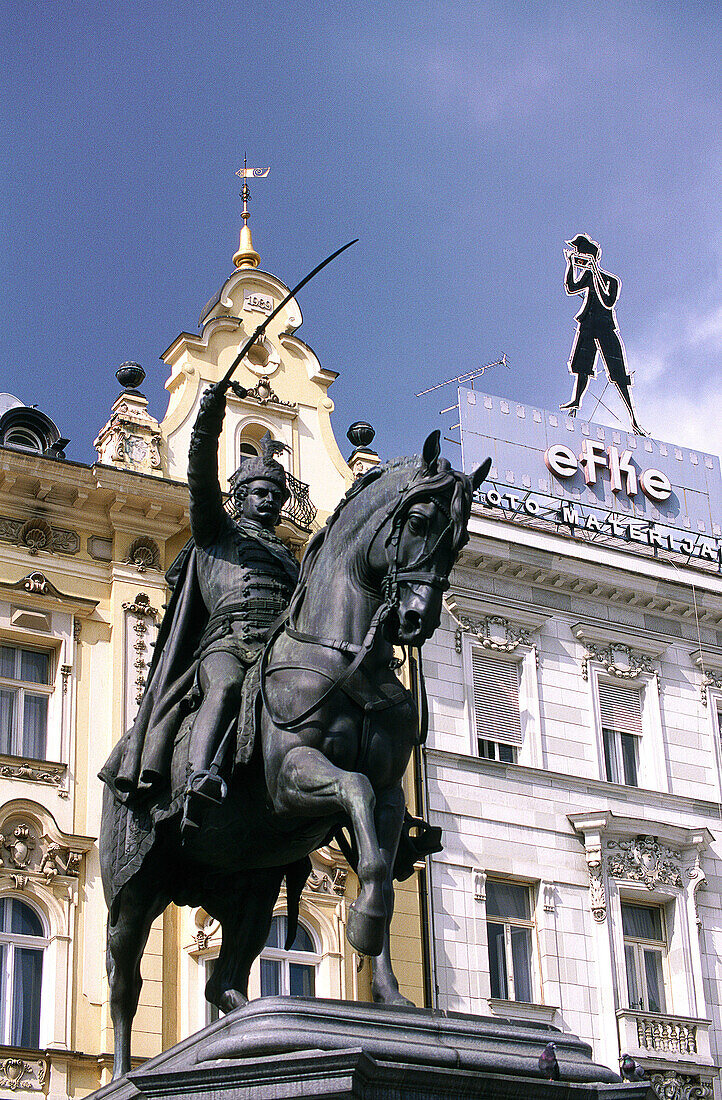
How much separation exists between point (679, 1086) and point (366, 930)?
1952 centimetres

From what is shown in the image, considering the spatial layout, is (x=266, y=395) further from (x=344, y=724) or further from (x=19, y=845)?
(x=344, y=724)

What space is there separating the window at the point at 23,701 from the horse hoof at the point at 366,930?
16.4 meters

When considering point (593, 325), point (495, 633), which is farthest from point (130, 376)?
point (593, 325)

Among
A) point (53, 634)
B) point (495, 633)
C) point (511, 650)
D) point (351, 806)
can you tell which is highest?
point (495, 633)

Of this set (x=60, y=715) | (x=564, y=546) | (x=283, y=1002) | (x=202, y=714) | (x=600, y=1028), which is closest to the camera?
(x=283, y=1002)

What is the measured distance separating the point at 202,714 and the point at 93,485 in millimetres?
16169

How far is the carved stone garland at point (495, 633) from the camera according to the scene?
28.4 metres

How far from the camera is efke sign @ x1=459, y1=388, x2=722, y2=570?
103 feet

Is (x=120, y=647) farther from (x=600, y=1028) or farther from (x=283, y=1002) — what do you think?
(x=283, y=1002)

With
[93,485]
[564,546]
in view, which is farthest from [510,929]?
[93,485]

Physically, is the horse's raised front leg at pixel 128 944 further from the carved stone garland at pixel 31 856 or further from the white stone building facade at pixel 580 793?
the white stone building facade at pixel 580 793

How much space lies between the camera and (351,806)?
846 cm

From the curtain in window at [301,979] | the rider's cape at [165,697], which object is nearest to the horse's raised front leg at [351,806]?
the rider's cape at [165,697]

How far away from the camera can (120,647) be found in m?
25.0
